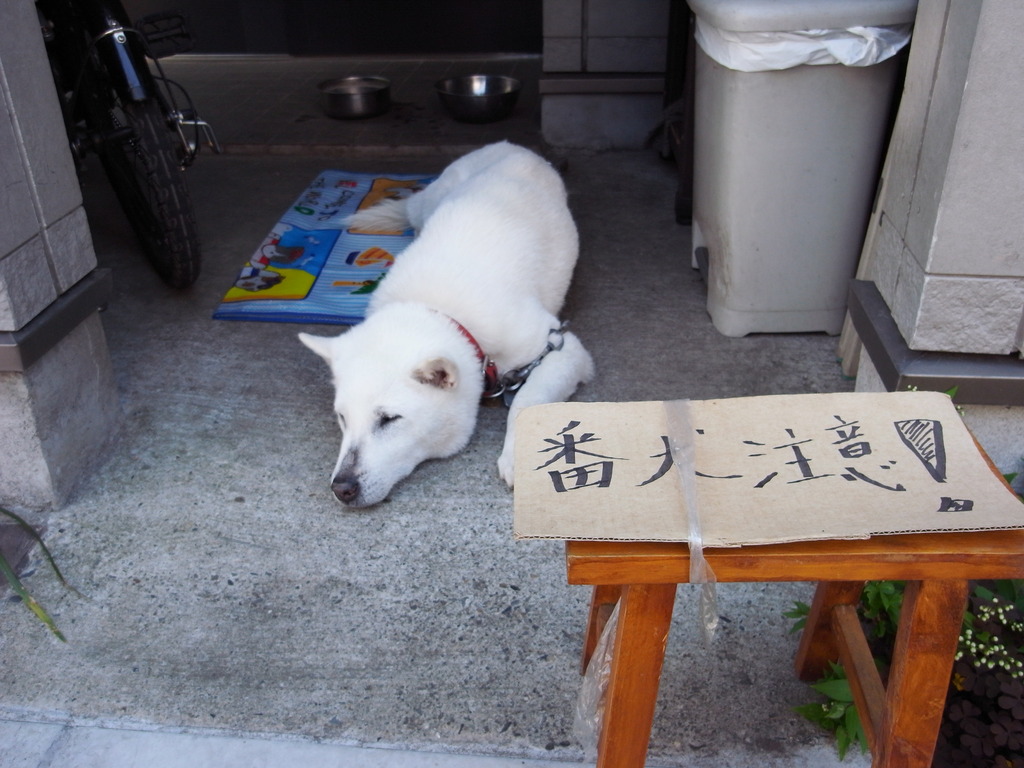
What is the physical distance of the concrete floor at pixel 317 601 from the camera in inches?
72.4

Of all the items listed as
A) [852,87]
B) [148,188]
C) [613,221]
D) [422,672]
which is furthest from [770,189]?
[148,188]

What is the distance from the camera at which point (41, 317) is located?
7.56 feet

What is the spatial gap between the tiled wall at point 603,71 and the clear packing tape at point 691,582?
4.16 metres

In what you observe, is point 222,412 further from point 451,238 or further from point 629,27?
point 629,27

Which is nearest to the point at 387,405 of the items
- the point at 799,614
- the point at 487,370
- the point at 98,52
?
the point at 487,370

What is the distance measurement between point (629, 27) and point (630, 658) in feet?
14.9

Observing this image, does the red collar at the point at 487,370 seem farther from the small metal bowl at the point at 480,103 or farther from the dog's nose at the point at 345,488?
the small metal bowl at the point at 480,103

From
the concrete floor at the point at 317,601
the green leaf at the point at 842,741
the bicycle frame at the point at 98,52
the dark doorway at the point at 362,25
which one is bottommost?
the concrete floor at the point at 317,601

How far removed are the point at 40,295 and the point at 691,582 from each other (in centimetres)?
198

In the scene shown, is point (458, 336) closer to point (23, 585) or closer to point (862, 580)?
point (23, 585)

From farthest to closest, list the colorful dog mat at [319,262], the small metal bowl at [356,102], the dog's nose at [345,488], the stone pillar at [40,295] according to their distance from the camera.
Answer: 1. the small metal bowl at [356,102]
2. the colorful dog mat at [319,262]
3. the dog's nose at [345,488]
4. the stone pillar at [40,295]

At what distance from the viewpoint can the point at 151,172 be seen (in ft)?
10.4

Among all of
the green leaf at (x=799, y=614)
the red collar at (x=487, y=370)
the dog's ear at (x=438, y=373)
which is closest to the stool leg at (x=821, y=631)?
the green leaf at (x=799, y=614)

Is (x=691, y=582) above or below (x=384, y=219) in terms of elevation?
above
